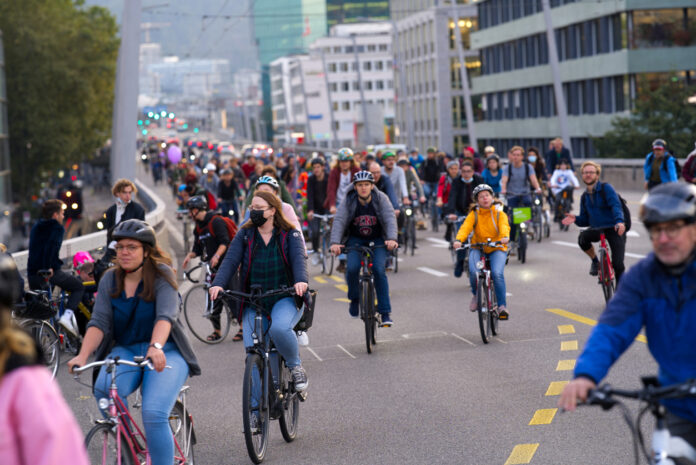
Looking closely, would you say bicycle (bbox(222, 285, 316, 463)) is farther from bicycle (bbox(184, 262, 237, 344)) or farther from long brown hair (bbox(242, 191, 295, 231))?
bicycle (bbox(184, 262, 237, 344))

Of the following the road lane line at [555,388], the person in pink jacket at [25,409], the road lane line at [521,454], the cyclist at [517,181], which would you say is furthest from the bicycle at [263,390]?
the cyclist at [517,181]

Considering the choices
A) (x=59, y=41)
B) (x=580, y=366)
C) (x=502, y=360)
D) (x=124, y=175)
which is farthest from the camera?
(x=59, y=41)

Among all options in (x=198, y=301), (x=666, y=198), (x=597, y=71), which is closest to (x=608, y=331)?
(x=666, y=198)

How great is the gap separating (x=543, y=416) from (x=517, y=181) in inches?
488

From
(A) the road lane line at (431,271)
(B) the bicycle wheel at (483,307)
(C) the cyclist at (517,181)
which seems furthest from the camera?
(C) the cyclist at (517,181)

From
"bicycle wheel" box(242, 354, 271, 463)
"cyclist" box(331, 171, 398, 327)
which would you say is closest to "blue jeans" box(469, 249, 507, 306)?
"cyclist" box(331, 171, 398, 327)

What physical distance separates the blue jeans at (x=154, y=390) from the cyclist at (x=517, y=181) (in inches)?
577

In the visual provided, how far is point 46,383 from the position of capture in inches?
125

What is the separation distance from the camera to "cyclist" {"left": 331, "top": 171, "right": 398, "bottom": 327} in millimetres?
12312

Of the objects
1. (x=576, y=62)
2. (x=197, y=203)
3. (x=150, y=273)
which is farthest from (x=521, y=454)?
(x=576, y=62)

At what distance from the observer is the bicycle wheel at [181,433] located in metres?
6.55

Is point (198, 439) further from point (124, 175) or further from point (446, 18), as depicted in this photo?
point (446, 18)

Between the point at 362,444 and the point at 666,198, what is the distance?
4.09m

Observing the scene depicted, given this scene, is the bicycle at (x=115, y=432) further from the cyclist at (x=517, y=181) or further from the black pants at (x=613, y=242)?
the cyclist at (x=517, y=181)
